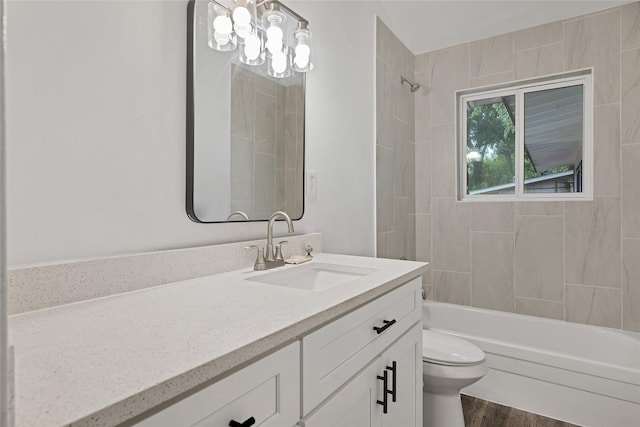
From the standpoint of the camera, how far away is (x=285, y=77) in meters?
1.56

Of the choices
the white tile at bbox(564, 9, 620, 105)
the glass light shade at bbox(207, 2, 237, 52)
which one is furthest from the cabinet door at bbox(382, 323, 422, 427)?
the white tile at bbox(564, 9, 620, 105)

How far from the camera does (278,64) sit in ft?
4.91

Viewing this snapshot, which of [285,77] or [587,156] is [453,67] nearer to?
[587,156]

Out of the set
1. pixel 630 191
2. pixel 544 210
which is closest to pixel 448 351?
pixel 544 210

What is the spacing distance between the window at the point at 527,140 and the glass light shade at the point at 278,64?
76.8 inches

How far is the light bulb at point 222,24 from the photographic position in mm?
1211

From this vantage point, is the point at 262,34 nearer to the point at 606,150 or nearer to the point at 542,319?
the point at 606,150

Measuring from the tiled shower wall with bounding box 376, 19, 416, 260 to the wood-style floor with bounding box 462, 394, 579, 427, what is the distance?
3.52 ft

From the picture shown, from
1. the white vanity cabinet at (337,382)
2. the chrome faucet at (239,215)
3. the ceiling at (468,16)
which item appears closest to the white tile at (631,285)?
the ceiling at (468,16)

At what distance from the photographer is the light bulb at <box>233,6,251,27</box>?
49.3 inches

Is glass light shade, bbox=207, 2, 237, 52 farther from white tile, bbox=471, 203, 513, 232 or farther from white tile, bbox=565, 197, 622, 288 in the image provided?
white tile, bbox=565, 197, 622, 288

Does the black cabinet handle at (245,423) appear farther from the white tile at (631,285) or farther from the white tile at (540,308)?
the white tile at (631,285)

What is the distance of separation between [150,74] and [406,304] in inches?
43.6

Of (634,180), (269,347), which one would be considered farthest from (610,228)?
(269,347)
